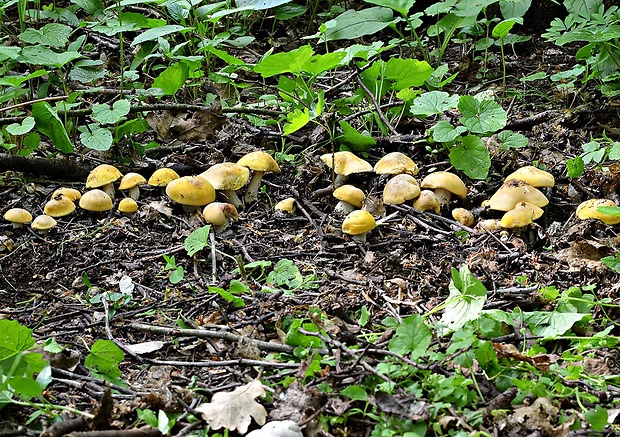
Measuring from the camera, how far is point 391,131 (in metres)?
4.99

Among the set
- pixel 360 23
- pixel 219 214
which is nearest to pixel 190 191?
pixel 219 214

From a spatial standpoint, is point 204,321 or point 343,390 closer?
point 343,390

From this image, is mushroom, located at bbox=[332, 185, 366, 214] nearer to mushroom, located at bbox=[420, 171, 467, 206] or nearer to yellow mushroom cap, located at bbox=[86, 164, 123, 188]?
mushroom, located at bbox=[420, 171, 467, 206]

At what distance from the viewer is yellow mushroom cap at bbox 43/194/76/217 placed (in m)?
4.20

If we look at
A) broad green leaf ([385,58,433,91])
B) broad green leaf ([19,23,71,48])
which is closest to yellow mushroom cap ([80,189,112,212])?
broad green leaf ([19,23,71,48])

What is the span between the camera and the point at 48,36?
16.4 ft

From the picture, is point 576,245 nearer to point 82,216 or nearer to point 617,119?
point 617,119

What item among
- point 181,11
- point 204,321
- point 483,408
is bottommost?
point 204,321

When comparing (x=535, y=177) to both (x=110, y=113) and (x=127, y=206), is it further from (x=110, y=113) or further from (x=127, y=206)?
(x=110, y=113)

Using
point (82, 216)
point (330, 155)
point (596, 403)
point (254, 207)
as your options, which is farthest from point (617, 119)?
point (82, 216)

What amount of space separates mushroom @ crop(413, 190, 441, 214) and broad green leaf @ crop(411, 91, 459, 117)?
594 millimetres

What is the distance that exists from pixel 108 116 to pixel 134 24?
40.7 inches

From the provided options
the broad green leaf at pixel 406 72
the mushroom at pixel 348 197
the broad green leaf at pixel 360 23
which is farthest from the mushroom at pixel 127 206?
the broad green leaf at pixel 360 23

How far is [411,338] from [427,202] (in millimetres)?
1816
